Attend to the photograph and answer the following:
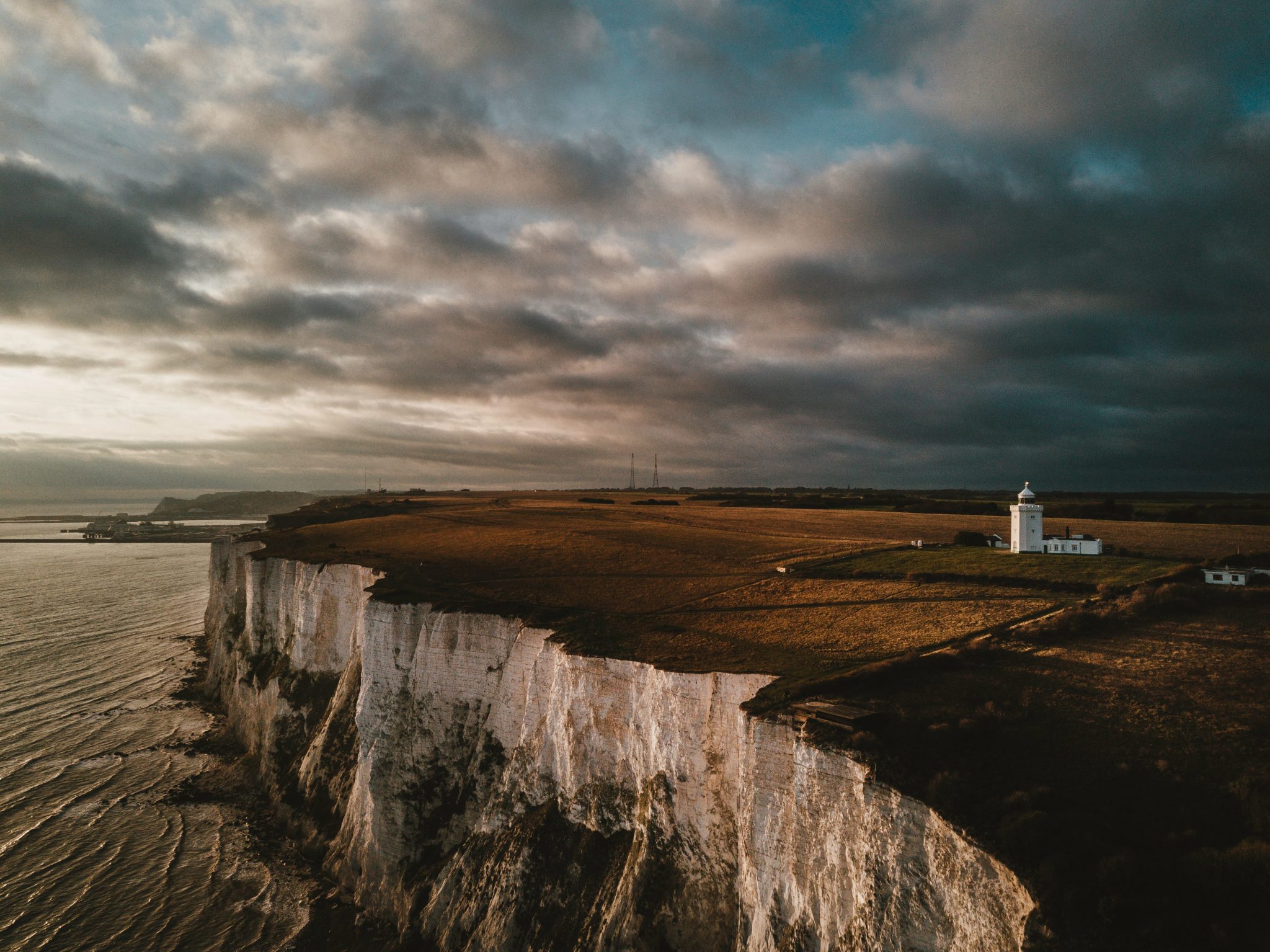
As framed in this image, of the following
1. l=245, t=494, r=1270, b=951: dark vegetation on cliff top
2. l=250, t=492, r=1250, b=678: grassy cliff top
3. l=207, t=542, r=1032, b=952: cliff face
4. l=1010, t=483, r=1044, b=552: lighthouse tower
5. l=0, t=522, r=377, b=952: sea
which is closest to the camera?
l=245, t=494, r=1270, b=951: dark vegetation on cliff top

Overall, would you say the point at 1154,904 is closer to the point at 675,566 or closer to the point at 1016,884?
the point at 1016,884

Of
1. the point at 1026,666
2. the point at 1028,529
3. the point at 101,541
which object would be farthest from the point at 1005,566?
the point at 101,541

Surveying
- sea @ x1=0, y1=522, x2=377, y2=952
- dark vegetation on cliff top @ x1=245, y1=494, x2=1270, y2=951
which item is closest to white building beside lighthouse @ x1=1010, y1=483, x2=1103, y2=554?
dark vegetation on cliff top @ x1=245, y1=494, x2=1270, y2=951

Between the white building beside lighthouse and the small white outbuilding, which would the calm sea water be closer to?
the white building beside lighthouse

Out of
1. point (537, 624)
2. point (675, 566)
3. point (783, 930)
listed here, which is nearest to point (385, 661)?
point (537, 624)

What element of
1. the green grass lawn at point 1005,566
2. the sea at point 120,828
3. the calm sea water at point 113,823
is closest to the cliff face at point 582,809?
the sea at point 120,828

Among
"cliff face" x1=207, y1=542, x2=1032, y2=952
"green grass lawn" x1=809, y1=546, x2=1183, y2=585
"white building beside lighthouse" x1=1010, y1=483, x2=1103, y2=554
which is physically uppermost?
"white building beside lighthouse" x1=1010, y1=483, x2=1103, y2=554

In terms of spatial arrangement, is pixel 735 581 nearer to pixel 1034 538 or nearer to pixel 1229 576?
pixel 1034 538
